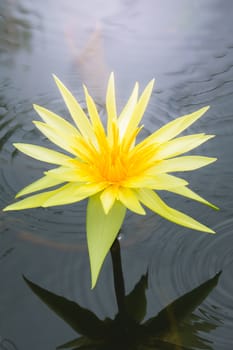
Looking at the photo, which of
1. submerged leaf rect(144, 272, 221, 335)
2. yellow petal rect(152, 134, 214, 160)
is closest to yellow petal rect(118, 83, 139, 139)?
yellow petal rect(152, 134, 214, 160)

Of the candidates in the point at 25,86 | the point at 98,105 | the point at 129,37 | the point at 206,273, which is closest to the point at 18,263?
the point at 206,273

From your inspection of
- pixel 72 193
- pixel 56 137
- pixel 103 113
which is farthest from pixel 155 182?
pixel 103 113

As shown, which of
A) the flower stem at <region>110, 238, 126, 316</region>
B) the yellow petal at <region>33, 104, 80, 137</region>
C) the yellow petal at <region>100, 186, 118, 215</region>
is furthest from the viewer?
the yellow petal at <region>33, 104, 80, 137</region>

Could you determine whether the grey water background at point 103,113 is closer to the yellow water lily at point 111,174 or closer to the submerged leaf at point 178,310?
the submerged leaf at point 178,310

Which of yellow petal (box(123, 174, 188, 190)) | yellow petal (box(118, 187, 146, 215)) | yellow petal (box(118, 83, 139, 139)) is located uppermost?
yellow petal (box(118, 83, 139, 139))

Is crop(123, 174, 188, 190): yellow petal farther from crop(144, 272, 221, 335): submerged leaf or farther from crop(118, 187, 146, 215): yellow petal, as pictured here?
crop(144, 272, 221, 335): submerged leaf

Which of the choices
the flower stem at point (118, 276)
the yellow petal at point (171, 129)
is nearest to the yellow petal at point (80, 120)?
the yellow petal at point (171, 129)

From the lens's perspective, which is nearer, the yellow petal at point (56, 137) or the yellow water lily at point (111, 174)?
the yellow water lily at point (111, 174)
